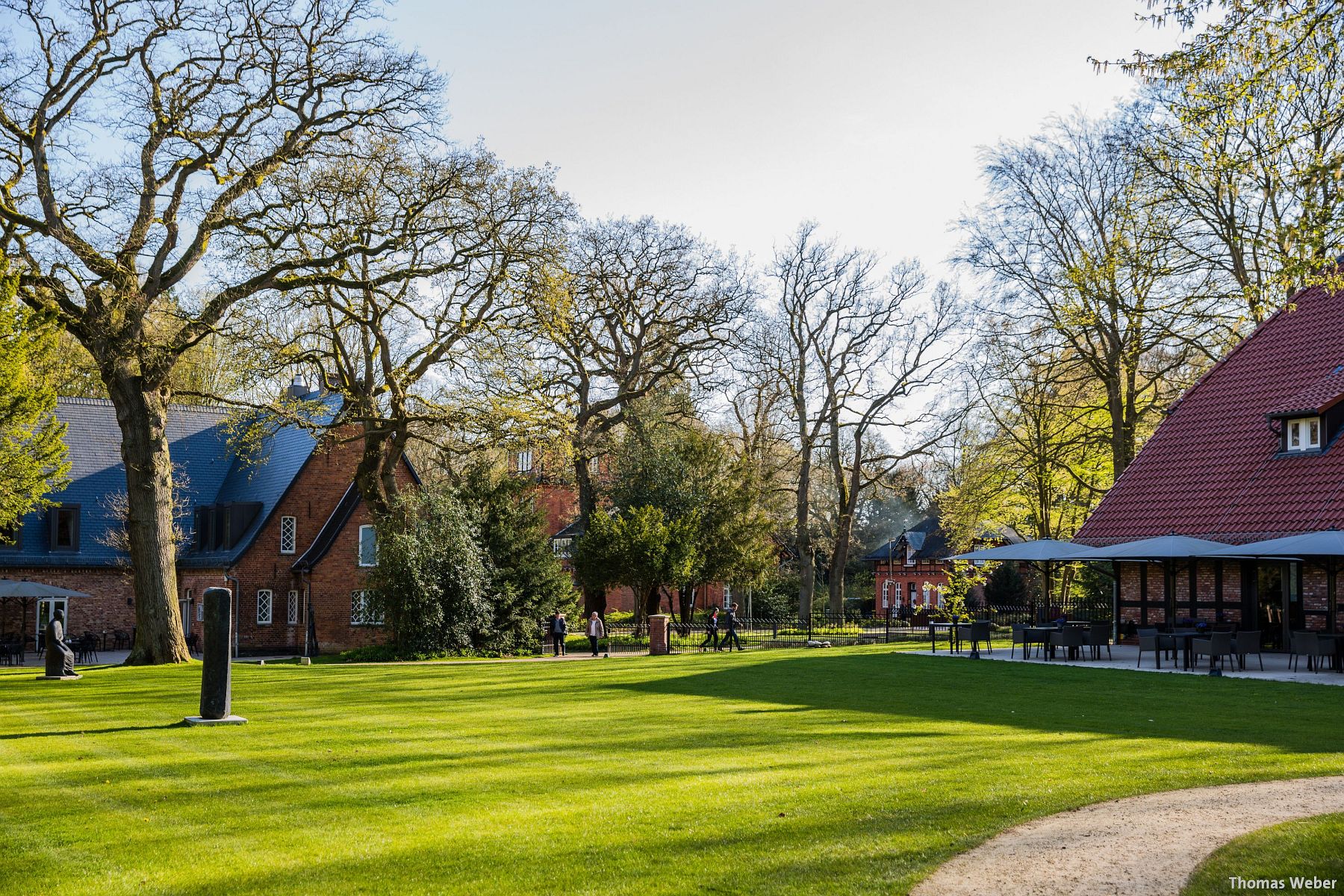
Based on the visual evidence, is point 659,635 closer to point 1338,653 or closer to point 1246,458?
point 1246,458

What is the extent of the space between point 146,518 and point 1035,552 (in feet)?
67.3

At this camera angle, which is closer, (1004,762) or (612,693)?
(1004,762)

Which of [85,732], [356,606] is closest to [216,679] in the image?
[85,732]

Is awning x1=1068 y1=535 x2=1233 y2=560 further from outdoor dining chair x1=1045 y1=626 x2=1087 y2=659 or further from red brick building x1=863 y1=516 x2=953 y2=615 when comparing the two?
red brick building x1=863 y1=516 x2=953 y2=615

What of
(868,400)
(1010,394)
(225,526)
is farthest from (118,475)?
(1010,394)

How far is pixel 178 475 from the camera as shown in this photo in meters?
43.5

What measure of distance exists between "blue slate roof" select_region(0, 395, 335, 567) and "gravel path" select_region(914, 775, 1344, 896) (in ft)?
115

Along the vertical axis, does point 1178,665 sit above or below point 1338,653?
below

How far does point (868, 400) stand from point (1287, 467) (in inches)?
861

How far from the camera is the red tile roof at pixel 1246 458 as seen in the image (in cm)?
2495

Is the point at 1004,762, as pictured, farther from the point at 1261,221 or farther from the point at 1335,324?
the point at 1261,221

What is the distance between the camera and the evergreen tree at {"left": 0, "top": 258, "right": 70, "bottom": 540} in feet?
74.2

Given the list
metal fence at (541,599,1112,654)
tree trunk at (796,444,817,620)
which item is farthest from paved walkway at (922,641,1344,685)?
tree trunk at (796,444,817,620)

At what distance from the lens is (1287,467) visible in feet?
84.8
